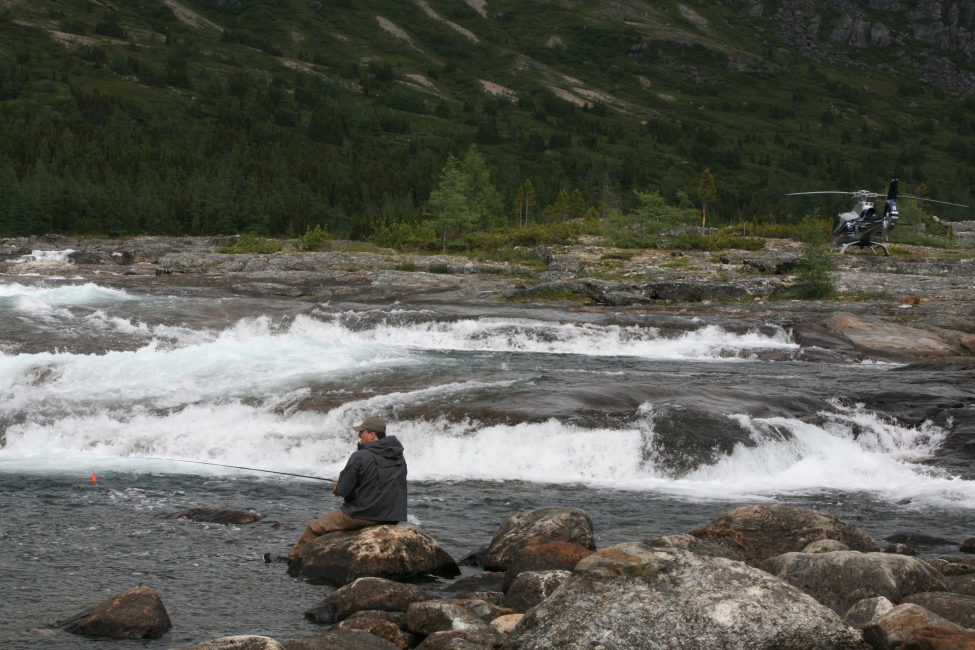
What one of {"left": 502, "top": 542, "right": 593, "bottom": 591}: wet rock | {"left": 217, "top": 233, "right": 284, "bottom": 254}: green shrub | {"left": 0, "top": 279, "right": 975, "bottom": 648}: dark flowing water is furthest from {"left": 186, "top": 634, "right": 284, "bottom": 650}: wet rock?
{"left": 217, "top": 233, "right": 284, "bottom": 254}: green shrub

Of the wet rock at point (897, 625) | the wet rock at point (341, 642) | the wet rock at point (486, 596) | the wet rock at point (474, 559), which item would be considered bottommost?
the wet rock at point (474, 559)

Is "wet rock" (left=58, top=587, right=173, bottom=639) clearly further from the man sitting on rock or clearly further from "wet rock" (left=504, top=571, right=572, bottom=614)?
"wet rock" (left=504, top=571, right=572, bottom=614)

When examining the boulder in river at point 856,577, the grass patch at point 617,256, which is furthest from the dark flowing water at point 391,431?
the grass patch at point 617,256

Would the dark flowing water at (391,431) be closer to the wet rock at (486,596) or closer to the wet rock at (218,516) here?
the wet rock at (218,516)

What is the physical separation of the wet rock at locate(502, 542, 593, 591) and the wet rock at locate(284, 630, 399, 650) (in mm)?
2397

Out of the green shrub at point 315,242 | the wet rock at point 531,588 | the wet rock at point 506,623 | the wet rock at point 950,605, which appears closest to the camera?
the wet rock at point 950,605

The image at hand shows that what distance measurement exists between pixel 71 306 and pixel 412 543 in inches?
998

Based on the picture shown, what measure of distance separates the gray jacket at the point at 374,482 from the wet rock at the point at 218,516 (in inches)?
91.0

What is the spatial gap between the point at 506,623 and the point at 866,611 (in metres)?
3.18

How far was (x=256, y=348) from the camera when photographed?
2595 cm

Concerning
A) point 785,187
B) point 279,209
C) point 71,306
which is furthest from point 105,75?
point 71,306

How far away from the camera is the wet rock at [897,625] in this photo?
7.11m

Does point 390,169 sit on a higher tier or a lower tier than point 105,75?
lower

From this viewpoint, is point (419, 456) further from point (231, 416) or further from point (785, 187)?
point (785, 187)
